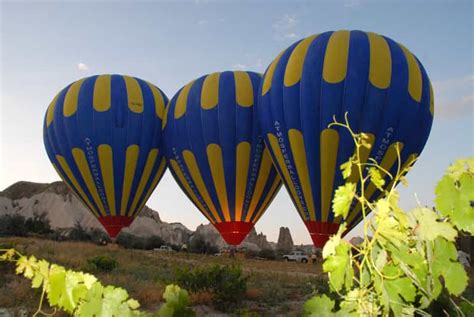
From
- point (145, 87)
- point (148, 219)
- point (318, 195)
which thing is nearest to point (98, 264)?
point (318, 195)

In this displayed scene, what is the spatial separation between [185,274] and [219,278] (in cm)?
85

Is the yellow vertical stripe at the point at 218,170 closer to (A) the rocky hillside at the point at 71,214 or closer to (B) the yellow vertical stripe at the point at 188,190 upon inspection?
(B) the yellow vertical stripe at the point at 188,190

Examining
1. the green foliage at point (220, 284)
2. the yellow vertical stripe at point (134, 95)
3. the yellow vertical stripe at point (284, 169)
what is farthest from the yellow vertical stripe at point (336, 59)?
the yellow vertical stripe at point (134, 95)

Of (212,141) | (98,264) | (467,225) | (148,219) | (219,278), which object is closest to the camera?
(467,225)

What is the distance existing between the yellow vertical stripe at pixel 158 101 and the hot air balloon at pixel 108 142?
0.07 metres

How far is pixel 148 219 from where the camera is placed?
64.1 meters

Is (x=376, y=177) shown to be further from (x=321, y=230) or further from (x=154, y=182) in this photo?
Answer: (x=154, y=182)

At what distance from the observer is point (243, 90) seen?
21.0 meters

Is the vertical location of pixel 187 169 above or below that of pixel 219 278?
above

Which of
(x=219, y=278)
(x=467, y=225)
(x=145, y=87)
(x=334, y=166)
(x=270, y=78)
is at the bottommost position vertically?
(x=219, y=278)

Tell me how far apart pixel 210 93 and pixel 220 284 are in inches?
493

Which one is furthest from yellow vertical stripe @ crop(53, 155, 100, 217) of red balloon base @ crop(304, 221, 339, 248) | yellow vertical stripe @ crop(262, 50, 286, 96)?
red balloon base @ crop(304, 221, 339, 248)

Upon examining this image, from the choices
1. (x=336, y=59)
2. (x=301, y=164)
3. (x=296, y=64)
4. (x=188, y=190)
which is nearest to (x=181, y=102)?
(x=188, y=190)

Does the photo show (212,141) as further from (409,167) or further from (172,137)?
(409,167)
